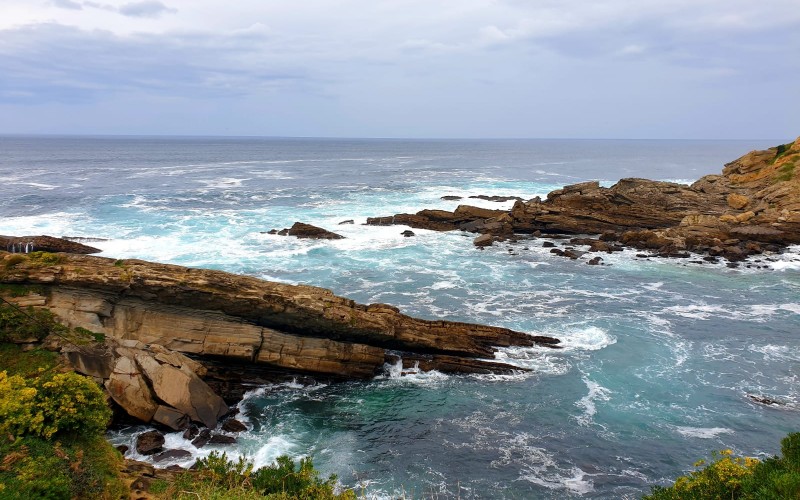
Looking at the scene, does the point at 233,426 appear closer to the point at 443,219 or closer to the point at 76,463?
the point at 76,463

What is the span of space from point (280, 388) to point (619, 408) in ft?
53.3

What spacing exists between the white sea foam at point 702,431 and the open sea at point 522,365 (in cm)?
8

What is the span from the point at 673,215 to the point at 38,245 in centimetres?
6271

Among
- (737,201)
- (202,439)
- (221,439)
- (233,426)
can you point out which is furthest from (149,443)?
(737,201)

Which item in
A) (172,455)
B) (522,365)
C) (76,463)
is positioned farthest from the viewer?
(522,365)

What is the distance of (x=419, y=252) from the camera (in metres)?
52.1

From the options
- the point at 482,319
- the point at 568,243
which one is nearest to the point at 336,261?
the point at 482,319

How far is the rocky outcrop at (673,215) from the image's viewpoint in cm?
5262

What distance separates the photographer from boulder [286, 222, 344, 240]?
56.1m

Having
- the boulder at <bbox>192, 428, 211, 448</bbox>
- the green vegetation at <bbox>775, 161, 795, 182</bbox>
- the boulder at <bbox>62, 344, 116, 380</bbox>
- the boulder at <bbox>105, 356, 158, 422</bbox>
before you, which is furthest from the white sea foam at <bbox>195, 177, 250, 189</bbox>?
the green vegetation at <bbox>775, 161, 795, 182</bbox>

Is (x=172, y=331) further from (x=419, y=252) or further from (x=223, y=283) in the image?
(x=419, y=252)

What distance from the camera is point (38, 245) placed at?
43.2 metres

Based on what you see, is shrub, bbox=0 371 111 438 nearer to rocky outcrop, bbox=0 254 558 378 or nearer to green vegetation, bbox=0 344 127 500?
green vegetation, bbox=0 344 127 500

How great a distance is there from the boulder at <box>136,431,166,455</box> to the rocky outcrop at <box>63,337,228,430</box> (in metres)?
0.74
